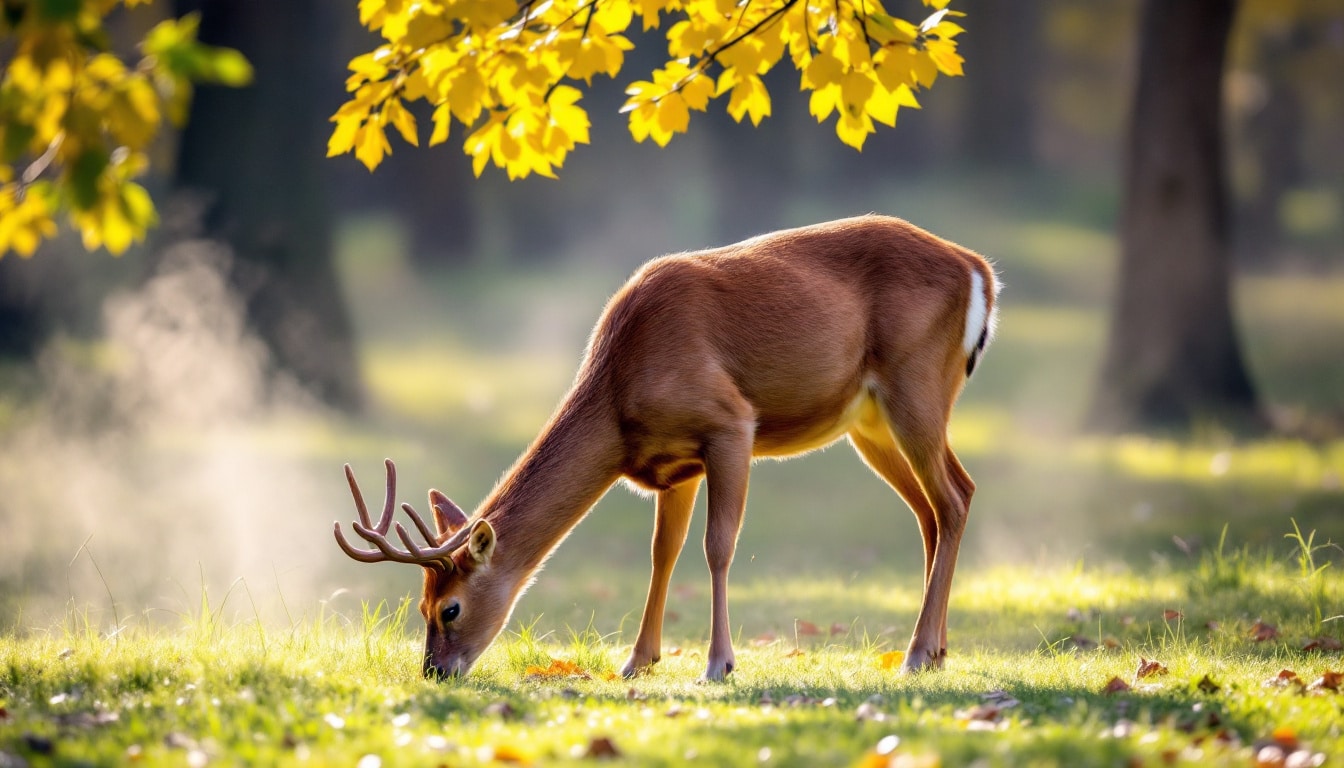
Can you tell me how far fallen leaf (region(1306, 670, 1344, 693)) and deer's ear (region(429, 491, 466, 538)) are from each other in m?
3.73

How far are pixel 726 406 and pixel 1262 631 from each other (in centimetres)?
318

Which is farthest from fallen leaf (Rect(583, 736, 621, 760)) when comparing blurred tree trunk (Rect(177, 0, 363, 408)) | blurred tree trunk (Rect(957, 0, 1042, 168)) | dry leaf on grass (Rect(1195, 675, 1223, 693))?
blurred tree trunk (Rect(957, 0, 1042, 168))

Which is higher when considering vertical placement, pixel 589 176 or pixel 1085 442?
pixel 589 176

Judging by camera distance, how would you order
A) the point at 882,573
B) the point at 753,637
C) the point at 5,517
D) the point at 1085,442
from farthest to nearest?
the point at 1085,442 < the point at 5,517 < the point at 882,573 < the point at 753,637

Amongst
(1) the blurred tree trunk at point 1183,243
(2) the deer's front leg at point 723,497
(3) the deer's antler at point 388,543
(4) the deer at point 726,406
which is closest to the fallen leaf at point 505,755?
(3) the deer's antler at point 388,543

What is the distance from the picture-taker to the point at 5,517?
13062mm

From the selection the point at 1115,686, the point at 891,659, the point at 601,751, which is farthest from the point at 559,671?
the point at 1115,686

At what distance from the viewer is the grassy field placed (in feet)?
16.1

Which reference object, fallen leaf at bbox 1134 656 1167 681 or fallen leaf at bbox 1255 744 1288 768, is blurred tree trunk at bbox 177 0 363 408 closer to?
fallen leaf at bbox 1134 656 1167 681

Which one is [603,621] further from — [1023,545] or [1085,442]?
[1085,442]

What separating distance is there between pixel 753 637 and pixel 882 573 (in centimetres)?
255

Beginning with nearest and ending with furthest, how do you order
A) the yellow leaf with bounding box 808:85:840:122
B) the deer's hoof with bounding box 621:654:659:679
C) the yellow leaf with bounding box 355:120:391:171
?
the yellow leaf with bounding box 808:85:840:122, the yellow leaf with bounding box 355:120:391:171, the deer's hoof with bounding box 621:654:659:679

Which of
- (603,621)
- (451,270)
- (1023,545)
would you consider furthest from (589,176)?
(603,621)

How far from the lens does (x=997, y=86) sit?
37062mm
